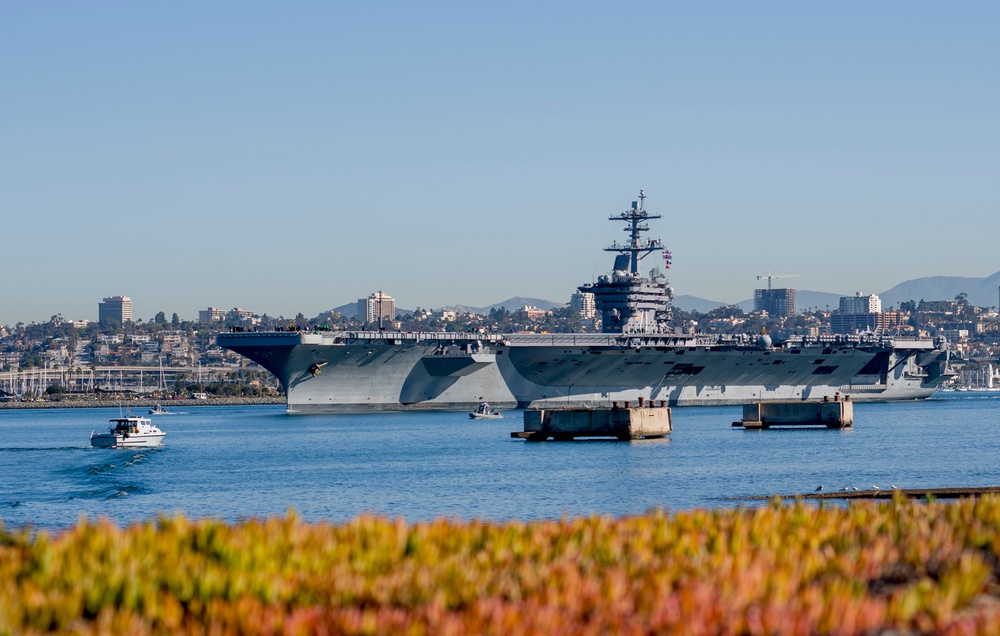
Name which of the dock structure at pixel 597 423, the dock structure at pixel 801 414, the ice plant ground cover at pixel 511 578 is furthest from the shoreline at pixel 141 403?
the ice plant ground cover at pixel 511 578

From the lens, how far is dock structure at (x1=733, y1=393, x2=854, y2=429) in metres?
57.0

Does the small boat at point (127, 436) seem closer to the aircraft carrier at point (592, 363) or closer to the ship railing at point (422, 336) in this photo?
the aircraft carrier at point (592, 363)

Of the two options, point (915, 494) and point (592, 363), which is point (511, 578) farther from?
point (592, 363)

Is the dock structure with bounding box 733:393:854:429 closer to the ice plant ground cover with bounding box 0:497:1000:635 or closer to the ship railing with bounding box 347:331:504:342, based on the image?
the ship railing with bounding box 347:331:504:342

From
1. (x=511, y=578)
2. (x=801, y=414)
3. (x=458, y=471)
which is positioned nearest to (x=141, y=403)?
(x=801, y=414)

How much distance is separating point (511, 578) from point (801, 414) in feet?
170

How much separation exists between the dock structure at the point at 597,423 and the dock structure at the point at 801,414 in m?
8.80

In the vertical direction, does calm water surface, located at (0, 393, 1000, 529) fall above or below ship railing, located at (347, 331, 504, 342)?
below

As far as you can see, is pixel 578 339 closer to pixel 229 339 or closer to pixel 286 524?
pixel 229 339

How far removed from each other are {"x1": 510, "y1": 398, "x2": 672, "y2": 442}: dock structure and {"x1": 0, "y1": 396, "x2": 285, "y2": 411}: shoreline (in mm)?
91528

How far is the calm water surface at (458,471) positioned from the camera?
92.7ft

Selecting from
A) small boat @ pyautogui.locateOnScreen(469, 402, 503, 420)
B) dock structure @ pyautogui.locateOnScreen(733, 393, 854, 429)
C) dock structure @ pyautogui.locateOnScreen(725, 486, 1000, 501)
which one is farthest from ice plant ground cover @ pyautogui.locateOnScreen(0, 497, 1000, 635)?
small boat @ pyautogui.locateOnScreen(469, 402, 503, 420)

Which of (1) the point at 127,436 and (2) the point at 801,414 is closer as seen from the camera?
(1) the point at 127,436

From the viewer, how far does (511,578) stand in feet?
26.8
